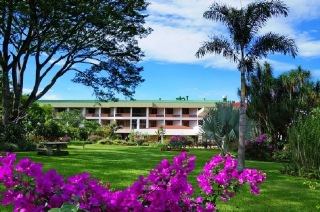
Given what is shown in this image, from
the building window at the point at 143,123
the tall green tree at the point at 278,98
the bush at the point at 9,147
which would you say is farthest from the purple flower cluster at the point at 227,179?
the building window at the point at 143,123

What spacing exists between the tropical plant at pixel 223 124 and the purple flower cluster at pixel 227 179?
13733mm

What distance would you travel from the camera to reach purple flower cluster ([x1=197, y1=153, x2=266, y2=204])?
295cm

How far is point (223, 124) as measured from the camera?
17.1 metres

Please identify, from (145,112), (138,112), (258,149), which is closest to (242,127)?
(258,149)

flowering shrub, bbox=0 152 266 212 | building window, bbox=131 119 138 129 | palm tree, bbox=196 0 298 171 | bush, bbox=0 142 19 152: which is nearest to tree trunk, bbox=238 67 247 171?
palm tree, bbox=196 0 298 171

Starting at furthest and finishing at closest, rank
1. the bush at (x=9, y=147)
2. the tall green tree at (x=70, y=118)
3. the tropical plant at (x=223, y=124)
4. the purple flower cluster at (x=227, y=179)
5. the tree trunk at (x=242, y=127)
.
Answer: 1. the tall green tree at (x=70, y=118)
2. the bush at (x=9, y=147)
3. the tropical plant at (x=223, y=124)
4. the tree trunk at (x=242, y=127)
5. the purple flower cluster at (x=227, y=179)

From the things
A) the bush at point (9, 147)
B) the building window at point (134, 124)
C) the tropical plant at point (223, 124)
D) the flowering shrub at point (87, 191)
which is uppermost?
the building window at point (134, 124)

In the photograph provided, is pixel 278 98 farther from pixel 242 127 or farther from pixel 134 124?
pixel 134 124

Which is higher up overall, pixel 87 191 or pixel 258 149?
pixel 87 191

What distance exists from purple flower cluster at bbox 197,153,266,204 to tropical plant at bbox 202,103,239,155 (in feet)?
45.1

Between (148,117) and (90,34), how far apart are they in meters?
48.7

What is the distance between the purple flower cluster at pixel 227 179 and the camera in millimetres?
2949

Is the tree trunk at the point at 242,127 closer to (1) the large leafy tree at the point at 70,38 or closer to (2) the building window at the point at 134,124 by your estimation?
(1) the large leafy tree at the point at 70,38

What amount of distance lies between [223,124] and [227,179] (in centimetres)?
1429
